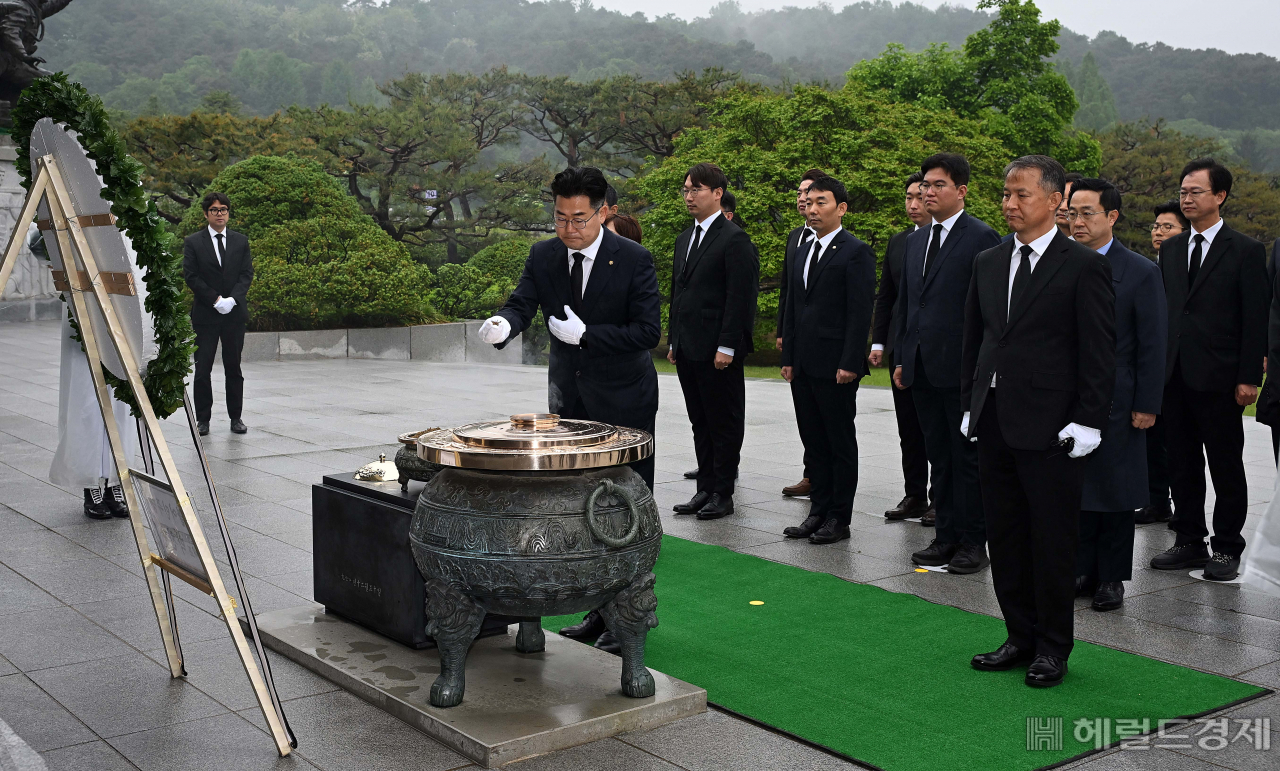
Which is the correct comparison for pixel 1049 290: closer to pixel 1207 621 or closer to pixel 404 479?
Answer: pixel 1207 621

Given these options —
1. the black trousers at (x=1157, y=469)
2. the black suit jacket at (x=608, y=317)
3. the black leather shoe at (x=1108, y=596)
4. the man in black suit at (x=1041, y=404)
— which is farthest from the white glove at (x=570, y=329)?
the black trousers at (x=1157, y=469)

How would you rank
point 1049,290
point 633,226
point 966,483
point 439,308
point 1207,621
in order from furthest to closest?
1. point 439,308
2. point 633,226
3. point 966,483
4. point 1207,621
5. point 1049,290

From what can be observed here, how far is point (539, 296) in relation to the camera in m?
4.73

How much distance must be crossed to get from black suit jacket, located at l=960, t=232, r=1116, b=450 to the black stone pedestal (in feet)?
6.50

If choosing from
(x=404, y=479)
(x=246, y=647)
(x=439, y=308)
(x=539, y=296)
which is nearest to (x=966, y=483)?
(x=539, y=296)

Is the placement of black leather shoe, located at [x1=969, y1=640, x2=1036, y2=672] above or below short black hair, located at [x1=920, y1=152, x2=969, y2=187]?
below

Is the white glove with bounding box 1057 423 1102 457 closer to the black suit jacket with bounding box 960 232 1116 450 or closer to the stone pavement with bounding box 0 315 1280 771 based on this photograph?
the black suit jacket with bounding box 960 232 1116 450

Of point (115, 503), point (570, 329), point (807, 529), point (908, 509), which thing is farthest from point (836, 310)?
point (115, 503)

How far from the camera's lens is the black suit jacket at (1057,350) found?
3.82 m

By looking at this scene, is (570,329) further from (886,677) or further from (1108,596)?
(1108,596)

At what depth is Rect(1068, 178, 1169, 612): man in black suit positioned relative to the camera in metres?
4.75

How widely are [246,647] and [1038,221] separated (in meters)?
2.95

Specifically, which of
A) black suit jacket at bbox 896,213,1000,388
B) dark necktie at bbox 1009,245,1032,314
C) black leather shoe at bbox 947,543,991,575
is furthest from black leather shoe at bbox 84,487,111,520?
dark necktie at bbox 1009,245,1032,314

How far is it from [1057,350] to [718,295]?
2.87 meters
